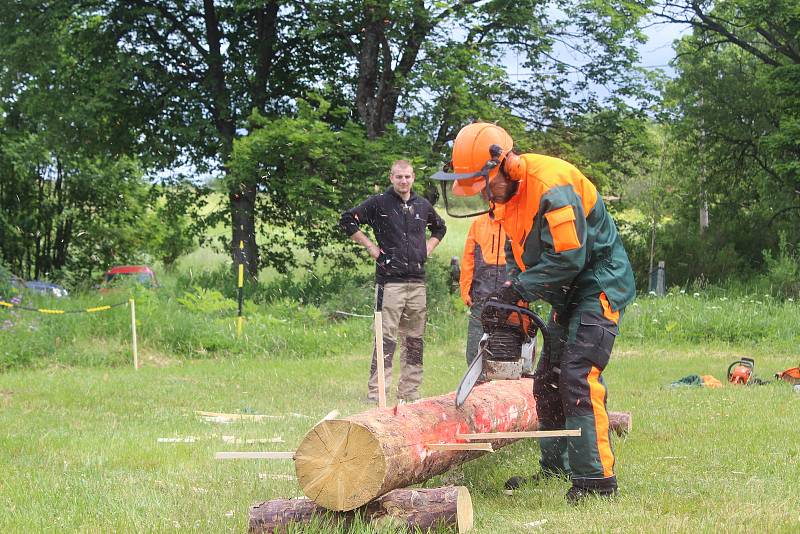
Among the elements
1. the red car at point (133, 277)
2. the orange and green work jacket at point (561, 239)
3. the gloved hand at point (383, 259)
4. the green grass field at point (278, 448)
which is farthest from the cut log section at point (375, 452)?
the red car at point (133, 277)

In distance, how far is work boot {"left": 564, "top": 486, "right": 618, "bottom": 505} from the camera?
4871 millimetres

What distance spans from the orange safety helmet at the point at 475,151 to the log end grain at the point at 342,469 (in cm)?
155

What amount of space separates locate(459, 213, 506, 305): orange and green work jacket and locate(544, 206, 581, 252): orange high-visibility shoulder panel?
9.80 ft

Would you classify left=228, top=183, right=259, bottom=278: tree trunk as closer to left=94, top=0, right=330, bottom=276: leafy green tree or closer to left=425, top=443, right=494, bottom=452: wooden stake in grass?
A: left=94, top=0, right=330, bottom=276: leafy green tree

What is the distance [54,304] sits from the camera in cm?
1496

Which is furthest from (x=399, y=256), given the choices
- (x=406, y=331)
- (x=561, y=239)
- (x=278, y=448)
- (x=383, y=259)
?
(x=561, y=239)

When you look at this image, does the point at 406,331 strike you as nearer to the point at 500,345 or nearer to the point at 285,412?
the point at 285,412

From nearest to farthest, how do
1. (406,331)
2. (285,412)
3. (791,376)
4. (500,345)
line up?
(500,345) < (285,412) < (406,331) < (791,376)

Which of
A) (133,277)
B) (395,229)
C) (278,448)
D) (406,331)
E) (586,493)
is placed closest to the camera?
(586,493)

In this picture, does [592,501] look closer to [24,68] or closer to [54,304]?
[54,304]

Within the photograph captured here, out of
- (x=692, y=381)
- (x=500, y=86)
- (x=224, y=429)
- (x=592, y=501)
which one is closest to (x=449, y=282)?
(x=500, y=86)

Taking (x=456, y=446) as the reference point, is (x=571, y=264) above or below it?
above

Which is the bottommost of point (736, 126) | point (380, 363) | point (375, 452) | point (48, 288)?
point (48, 288)

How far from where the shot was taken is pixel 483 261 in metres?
7.91
